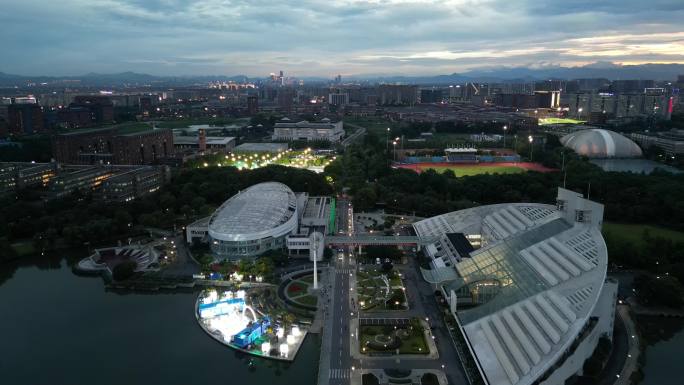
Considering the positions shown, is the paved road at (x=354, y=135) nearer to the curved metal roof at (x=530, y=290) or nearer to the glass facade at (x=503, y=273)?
the curved metal roof at (x=530, y=290)

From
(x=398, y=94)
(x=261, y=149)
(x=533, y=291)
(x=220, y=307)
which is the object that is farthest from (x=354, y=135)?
(x=533, y=291)

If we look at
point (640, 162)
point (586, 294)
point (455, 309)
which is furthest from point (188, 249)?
point (640, 162)

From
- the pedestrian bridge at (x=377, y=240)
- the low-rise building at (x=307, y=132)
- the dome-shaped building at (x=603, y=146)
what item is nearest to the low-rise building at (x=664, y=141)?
the dome-shaped building at (x=603, y=146)

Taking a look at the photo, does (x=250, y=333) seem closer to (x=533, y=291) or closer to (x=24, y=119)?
(x=533, y=291)

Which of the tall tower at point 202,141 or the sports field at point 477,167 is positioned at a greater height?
the tall tower at point 202,141

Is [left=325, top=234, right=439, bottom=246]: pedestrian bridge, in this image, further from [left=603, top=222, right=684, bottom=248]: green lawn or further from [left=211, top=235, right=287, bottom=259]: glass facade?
[left=603, top=222, right=684, bottom=248]: green lawn

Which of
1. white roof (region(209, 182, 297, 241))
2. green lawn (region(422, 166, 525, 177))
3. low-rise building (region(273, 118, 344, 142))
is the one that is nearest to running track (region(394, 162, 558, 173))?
green lawn (region(422, 166, 525, 177))

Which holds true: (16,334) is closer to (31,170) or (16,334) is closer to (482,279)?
(482,279)
